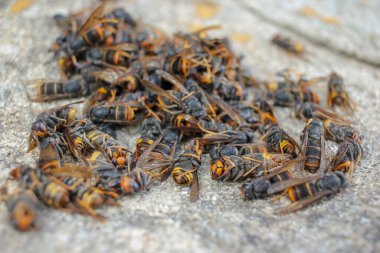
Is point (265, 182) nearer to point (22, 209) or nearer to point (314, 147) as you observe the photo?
point (314, 147)

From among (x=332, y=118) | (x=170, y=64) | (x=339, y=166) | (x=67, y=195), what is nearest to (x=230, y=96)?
(x=170, y=64)

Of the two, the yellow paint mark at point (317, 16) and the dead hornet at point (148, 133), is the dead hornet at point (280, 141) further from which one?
the yellow paint mark at point (317, 16)

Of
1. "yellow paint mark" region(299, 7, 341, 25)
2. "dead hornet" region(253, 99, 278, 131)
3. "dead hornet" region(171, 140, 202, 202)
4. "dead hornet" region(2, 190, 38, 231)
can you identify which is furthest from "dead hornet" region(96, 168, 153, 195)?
"yellow paint mark" region(299, 7, 341, 25)

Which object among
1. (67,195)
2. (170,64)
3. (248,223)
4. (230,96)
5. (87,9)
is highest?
(87,9)

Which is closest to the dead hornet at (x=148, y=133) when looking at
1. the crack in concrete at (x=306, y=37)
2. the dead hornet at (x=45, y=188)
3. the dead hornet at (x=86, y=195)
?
the dead hornet at (x=86, y=195)

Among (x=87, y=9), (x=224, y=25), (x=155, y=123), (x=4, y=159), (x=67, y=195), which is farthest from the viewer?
(x=224, y=25)

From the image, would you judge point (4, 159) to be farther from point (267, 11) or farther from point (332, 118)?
point (267, 11)

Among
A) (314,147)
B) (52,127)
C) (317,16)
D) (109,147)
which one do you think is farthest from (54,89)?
(317,16)
